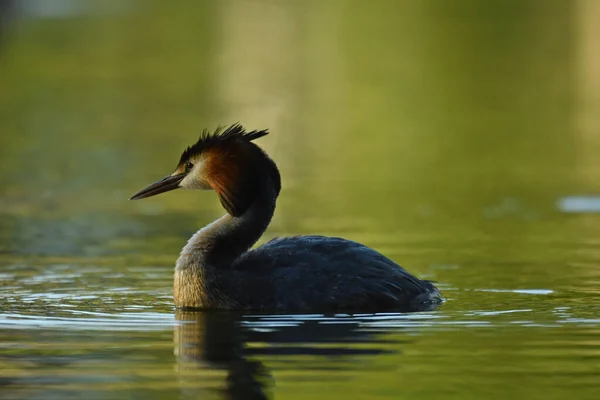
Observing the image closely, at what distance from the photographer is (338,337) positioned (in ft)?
32.0

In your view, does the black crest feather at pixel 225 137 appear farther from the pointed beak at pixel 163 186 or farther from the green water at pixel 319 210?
the green water at pixel 319 210

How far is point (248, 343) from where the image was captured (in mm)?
9633

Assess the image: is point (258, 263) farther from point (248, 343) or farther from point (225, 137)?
point (248, 343)

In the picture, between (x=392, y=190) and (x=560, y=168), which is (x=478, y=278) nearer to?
(x=392, y=190)

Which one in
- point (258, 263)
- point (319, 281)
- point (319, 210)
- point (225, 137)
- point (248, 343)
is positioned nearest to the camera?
point (248, 343)

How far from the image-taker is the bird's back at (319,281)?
1078 centimetres

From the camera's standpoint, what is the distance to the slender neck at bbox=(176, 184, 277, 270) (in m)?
11.2

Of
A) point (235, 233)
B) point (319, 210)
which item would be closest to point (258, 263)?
point (235, 233)

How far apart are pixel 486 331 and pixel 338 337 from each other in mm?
969

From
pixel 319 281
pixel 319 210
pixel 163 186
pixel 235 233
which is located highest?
pixel 319 210

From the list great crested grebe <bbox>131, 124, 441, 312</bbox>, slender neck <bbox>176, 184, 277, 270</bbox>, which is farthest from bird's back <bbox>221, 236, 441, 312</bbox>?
slender neck <bbox>176, 184, 277, 270</bbox>

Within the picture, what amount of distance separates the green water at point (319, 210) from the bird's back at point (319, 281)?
0.74ft

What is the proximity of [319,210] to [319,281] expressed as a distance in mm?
6406

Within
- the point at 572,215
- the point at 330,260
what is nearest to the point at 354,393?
the point at 330,260
